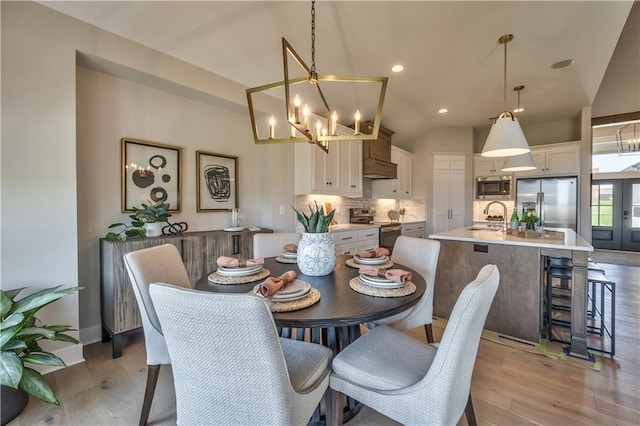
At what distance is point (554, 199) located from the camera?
4.98 m

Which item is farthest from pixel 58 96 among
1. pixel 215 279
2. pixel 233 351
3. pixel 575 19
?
pixel 575 19

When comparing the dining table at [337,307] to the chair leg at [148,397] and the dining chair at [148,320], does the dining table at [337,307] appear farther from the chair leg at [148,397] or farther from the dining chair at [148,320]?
the chair leg at [148,397]

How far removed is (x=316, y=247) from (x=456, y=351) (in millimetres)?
847

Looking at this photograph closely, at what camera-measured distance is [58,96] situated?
203cm

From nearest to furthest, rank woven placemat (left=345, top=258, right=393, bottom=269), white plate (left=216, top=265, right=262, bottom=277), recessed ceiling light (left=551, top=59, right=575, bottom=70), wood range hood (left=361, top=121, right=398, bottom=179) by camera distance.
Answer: white plate (left=216, top=265, right=262, bottom=277), woven placemat (left=345, top=258, right=393, bottom=269), recessed ceiling light (left=551, top=59, right=575, bottom=70), wood range hood (left=361, top=121, right=398, bottom=179)

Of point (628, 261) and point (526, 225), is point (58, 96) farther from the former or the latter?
point (628, 261)

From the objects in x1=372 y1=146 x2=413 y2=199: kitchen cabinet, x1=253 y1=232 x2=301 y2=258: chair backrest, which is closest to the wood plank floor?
x1=253 y1=232 x2=301 y2=258: chair backrest

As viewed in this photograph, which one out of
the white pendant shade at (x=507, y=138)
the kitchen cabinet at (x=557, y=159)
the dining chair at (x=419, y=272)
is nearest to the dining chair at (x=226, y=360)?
the dining chair at (x=419, y=272)

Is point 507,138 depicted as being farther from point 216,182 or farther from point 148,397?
point 148,397

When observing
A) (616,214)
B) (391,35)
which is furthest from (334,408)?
(616,214)

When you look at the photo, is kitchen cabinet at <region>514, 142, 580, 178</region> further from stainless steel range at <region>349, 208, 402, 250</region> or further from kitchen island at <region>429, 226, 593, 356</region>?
kitchen island at <region>429, 226, 593, 356</region>

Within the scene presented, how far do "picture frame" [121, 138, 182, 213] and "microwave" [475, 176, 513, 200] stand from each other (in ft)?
17.9

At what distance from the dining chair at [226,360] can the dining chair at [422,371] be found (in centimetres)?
27

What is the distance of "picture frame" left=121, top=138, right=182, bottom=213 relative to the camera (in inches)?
102
